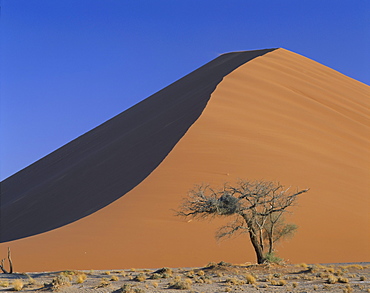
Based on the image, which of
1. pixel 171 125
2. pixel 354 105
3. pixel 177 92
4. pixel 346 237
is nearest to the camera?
pixel 346 237

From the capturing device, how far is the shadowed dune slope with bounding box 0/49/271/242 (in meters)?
34.1

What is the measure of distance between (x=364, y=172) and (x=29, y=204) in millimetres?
22112

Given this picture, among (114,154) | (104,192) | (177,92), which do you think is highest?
(177,92)

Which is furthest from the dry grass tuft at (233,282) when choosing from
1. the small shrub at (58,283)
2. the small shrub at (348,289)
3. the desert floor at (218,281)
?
the small shrub at (58,283)

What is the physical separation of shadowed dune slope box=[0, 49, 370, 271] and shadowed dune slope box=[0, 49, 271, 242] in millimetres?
1726

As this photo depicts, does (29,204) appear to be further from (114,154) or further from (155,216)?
(155,216)

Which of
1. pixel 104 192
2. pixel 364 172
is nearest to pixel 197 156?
pixel 104 192

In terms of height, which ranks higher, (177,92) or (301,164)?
(177,92)

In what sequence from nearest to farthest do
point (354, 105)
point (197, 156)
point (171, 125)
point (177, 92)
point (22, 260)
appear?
point (22, 260) < point (197, 156) < point (171, 125) < point (354, 105) < point (177, 92)

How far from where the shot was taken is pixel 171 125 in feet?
134

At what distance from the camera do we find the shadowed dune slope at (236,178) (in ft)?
84.7

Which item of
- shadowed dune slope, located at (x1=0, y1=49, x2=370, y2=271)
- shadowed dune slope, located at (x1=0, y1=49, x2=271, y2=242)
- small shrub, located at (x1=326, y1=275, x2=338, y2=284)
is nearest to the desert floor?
small shrub, located at (x1=326, y1=275, x2=338, y2=284)

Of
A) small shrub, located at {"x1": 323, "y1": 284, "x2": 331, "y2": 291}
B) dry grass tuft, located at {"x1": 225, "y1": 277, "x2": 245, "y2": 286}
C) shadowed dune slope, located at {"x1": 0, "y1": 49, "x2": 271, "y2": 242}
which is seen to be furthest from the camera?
shadowed dune slope, located at {"x1": 0, "y1": 49, "x2": 271, "y2": 242}

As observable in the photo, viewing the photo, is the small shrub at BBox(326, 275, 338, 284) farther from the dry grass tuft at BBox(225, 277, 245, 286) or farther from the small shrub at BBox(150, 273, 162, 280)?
the small shrub at BBox(150, 273, 162, 280)
